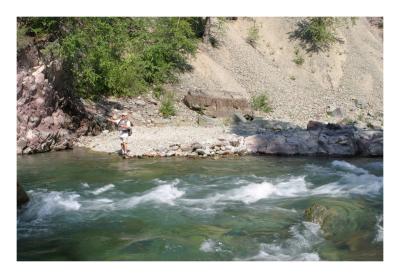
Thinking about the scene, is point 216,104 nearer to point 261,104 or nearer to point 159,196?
point 261,104

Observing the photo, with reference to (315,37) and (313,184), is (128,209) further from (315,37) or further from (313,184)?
(315,37)

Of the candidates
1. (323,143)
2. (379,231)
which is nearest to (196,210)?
(379,231)

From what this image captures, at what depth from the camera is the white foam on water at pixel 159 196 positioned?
26.8ft

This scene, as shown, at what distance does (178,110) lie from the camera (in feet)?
64.1

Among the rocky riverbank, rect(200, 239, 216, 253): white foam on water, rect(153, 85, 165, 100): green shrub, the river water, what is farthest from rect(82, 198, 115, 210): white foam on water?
rect(153, 85, 165, 100): green shrub

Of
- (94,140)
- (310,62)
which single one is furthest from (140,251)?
(310,62)

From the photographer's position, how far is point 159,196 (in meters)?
8.51

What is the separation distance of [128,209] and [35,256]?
6.95ft

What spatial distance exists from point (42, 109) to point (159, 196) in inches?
247

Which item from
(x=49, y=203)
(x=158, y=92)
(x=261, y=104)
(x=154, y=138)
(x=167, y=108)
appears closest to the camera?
(x=49, y=203)

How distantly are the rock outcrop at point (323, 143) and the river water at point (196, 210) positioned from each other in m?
0.97

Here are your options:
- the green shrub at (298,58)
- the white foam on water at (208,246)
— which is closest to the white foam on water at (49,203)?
the white foam on water at (208,246)

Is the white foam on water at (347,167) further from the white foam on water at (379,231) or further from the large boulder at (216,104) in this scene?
the large boulder at (216,104)

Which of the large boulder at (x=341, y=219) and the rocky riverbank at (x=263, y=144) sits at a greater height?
the rocky riverbank at (x=263, y=144)
